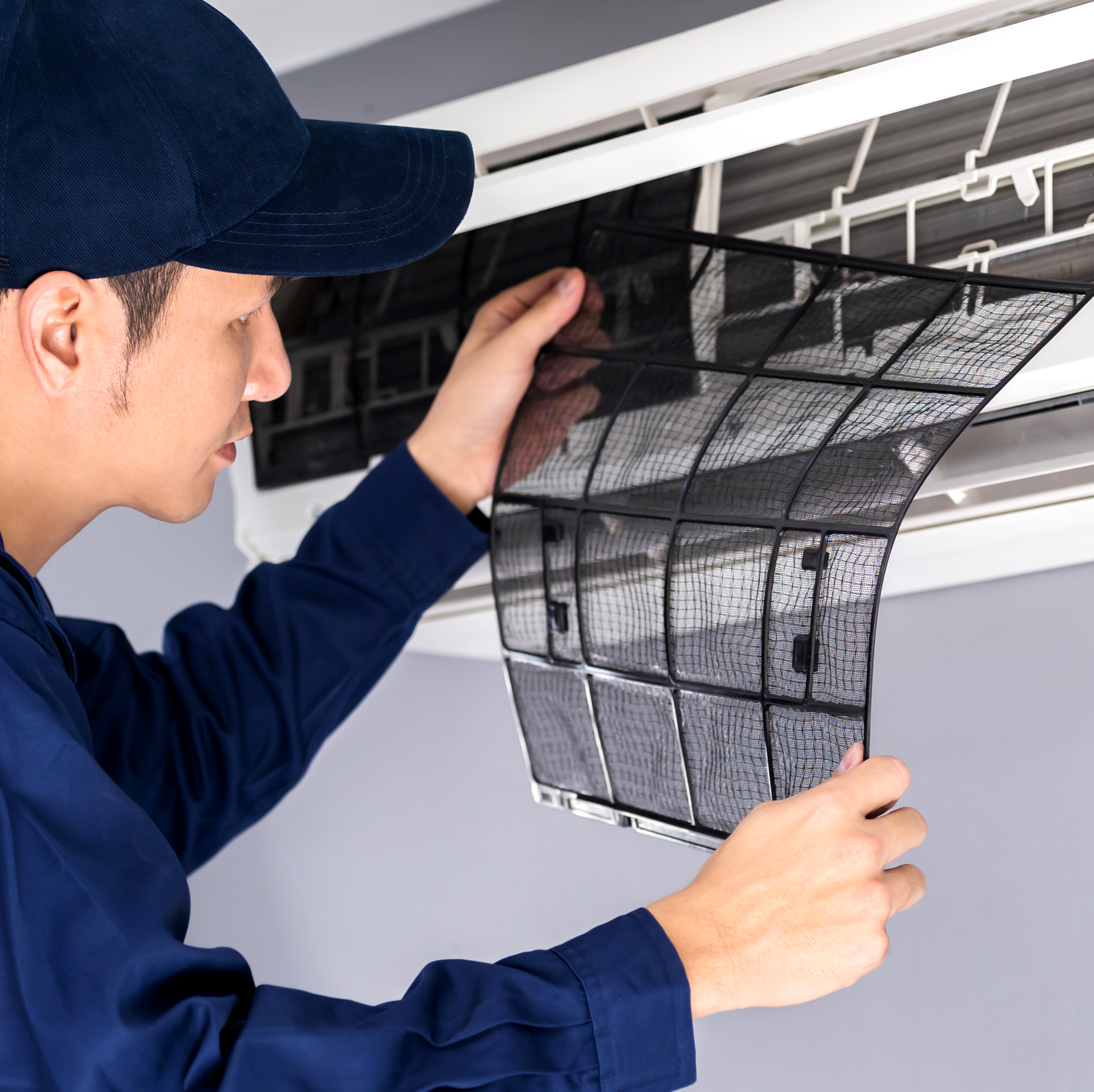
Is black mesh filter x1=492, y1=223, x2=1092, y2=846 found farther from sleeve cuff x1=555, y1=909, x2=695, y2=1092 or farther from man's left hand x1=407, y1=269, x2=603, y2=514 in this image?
sleeve cuff x1=555, y1=909, x2=695, y2=1092

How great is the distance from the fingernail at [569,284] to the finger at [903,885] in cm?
57

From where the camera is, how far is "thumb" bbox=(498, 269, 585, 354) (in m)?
0.98

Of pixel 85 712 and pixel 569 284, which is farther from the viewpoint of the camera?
pixel 569 284

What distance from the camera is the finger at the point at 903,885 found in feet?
2.17

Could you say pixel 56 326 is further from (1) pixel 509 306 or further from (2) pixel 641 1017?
(2) pixel 641 1017

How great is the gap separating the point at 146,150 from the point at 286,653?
0.53m

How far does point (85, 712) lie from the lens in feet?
2.65

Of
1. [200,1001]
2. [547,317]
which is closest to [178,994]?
[200,1001]

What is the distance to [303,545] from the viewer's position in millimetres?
1102

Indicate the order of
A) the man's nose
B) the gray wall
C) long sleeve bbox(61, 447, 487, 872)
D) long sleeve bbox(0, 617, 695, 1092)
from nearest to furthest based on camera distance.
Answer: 1. long sleeve bbox(0, 617, 695, 1092)
2. the man's nose
3. the gray wall
4. long sleeve bbox(61, 447, 487, 872)

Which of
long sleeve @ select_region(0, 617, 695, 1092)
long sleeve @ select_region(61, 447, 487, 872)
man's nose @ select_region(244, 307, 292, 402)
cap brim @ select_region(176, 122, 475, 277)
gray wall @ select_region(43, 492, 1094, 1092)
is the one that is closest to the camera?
long sleeve @ select_region(0, 617, 695, 1092)

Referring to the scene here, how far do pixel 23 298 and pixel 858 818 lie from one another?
64 centimetres

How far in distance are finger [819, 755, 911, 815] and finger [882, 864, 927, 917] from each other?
0.14 feet

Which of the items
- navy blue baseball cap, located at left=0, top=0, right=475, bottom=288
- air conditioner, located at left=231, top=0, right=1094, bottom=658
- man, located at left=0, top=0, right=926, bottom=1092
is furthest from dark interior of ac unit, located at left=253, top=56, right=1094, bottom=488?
navy blue baseball cap, located at left=0, top=0, right=475, bottom=288
